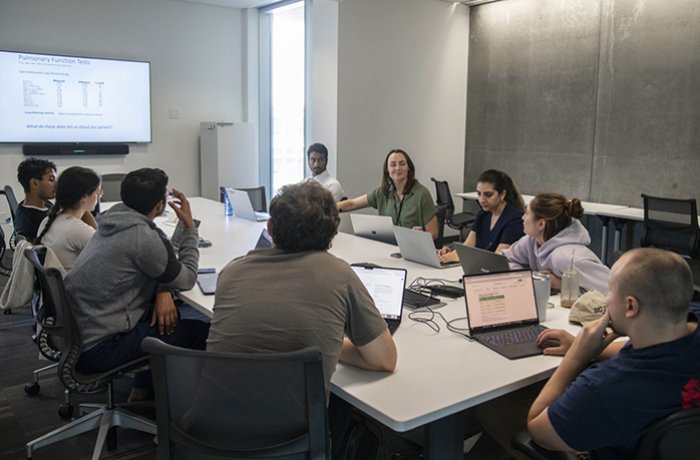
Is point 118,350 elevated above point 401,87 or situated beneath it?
situated beneath

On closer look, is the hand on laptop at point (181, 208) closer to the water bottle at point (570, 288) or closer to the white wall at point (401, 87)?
the water bottle at point (570, 288)

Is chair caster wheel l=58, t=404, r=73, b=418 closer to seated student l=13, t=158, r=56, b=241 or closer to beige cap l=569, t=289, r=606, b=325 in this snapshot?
seated student l=13, t=158, r=56, b=241

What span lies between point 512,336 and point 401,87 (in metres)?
5.22

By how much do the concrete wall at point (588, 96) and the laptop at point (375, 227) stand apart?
340cm

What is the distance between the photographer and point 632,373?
145 centimetres

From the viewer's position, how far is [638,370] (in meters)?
1.45

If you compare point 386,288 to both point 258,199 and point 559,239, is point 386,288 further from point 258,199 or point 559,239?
point 258,199

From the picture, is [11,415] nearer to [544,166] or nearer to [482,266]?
[482,266]

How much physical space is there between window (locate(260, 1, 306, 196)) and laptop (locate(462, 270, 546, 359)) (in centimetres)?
572

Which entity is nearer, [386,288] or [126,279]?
[386,288]

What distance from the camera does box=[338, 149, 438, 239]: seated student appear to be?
4.10 m

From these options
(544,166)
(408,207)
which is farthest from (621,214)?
(408,207)

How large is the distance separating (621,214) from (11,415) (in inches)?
196

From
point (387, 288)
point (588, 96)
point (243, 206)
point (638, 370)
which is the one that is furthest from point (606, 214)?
point (638, 370)
